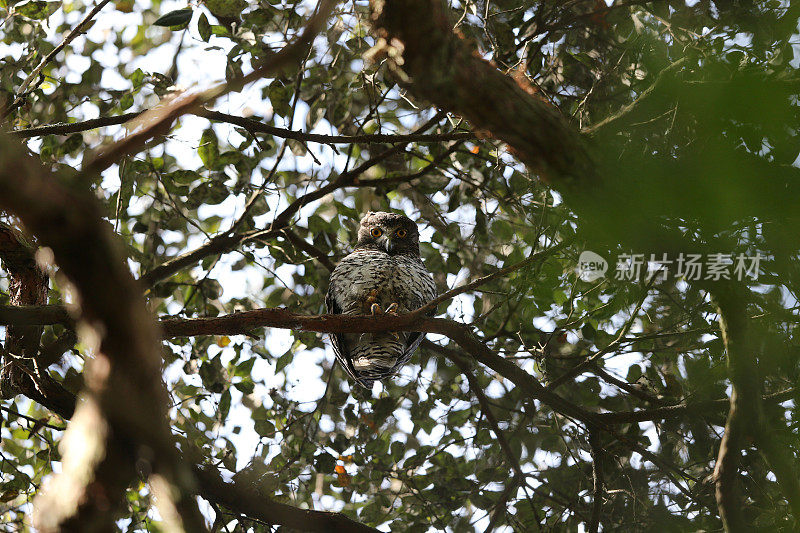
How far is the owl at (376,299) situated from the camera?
387cm

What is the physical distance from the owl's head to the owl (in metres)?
0.03

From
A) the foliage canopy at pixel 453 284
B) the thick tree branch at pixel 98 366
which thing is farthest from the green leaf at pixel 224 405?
the thick tree branch at pixel 98 366

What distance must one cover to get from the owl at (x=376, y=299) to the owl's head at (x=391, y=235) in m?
0.03

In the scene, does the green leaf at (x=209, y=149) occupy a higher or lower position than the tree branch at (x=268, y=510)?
higher

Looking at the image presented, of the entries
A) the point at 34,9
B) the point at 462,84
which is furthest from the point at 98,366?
the point at 34,9

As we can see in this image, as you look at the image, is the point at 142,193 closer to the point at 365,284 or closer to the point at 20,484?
the point at 365,284

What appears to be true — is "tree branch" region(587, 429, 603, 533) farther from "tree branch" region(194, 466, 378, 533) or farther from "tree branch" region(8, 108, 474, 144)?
"tree branch" region(8, 108, 474, 144)

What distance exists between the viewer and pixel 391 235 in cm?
463

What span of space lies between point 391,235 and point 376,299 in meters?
0.63

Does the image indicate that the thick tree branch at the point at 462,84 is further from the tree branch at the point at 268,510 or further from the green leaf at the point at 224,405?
the green leaf at the point at 224,405

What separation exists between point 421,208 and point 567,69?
4.43 ft

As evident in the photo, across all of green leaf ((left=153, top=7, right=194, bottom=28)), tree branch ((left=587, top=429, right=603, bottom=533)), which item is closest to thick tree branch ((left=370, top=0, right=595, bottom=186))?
green leaf ((left=153, top=7, right=194, bottom=28))

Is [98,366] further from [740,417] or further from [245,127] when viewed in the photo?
[245,127]

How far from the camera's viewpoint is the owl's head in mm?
4613
